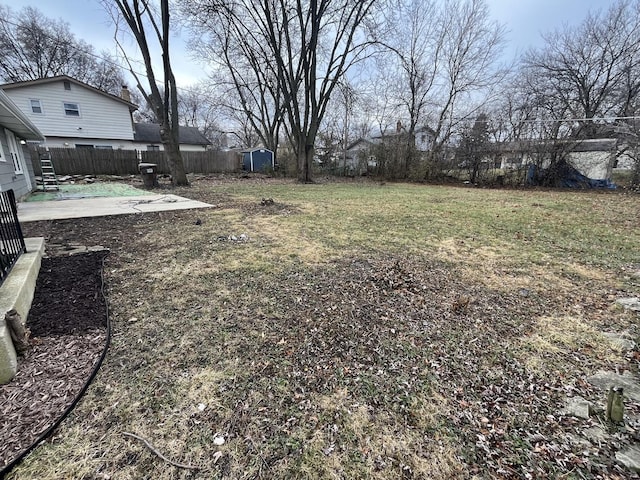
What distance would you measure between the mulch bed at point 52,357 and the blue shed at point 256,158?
71.3 ft

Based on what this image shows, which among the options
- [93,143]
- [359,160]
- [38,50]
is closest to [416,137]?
[359,160]

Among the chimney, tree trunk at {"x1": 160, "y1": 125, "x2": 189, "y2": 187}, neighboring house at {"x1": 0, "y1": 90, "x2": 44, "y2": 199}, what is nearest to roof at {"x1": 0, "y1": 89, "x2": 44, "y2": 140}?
neighboring house at {"x1": 0, "y1": 90, "x2": 44, "y2": 199}

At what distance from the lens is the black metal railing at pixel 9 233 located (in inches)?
99.7

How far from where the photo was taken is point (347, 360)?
2012mm

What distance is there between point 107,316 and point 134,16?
39.5 feet

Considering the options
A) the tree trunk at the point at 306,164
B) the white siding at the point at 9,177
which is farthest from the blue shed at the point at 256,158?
the white siding at the point at 9,177

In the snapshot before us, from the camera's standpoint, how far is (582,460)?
4.40ft

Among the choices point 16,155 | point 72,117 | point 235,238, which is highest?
point 72,117

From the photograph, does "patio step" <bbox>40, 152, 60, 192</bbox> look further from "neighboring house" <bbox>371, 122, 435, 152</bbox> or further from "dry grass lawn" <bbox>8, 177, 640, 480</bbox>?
"neighboring house" <bbox>371, 122, 435, 152</bbox>

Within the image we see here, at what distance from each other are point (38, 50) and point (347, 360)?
3370cm

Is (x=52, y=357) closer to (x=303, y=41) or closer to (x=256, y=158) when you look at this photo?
(x=303, y=41)

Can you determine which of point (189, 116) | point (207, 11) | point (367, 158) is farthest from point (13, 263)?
point (189, 116)

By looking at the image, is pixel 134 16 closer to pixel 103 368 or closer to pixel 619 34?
pixel 103 368

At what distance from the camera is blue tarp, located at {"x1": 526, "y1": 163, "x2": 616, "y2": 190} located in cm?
1230
